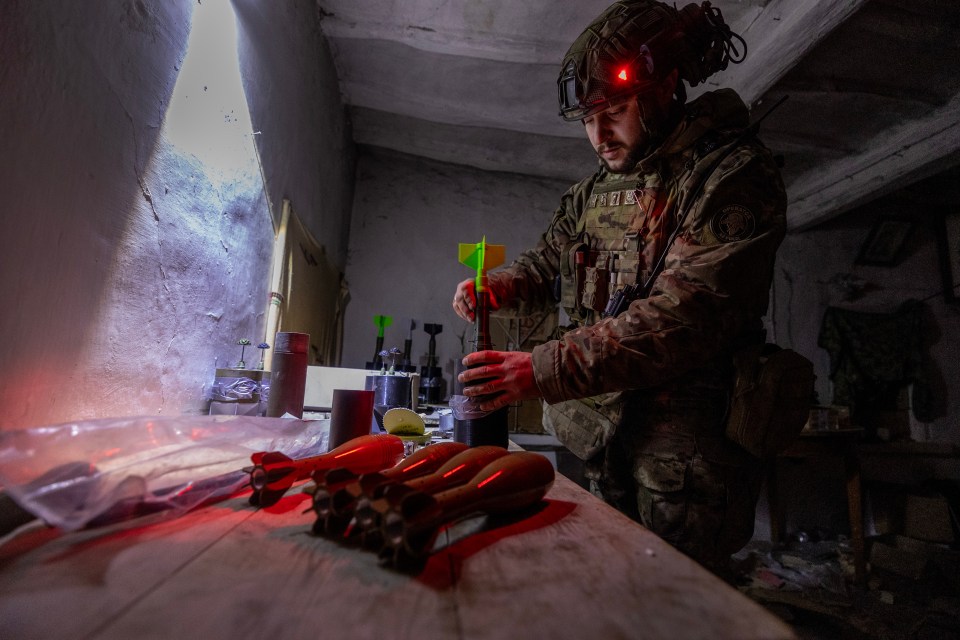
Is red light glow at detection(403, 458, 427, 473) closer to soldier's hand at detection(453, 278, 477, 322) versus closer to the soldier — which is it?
the soldier

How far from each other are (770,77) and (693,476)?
8.35ft

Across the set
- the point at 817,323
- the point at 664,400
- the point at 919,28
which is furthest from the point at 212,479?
the point at 817,323

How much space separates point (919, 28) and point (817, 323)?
289cm

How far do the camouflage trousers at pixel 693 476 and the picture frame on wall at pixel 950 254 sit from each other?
4887 millimetres

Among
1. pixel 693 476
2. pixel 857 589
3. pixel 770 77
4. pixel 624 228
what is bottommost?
pixel 857 589

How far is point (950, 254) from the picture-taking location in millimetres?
4215

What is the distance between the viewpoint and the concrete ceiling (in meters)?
2.21

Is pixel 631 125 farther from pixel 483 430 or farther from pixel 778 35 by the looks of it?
pixel 778 35

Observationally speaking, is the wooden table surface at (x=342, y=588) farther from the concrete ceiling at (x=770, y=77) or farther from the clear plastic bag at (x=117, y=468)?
the concrete ceiling at (x=770, y=77)

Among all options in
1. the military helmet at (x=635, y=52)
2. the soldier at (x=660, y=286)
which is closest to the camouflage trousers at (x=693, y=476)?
the soldier at (x=660, y=286)

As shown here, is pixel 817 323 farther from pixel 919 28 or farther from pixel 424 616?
pixel 424 616

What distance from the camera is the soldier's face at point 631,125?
4.39ft

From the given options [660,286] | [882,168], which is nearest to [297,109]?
[660,286]

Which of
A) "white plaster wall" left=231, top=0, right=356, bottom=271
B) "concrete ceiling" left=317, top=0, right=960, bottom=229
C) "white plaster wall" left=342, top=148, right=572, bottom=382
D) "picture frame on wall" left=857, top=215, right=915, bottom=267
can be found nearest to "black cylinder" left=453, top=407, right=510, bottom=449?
"white plaster wall" left=231, top=0, right=356, bottom=271
